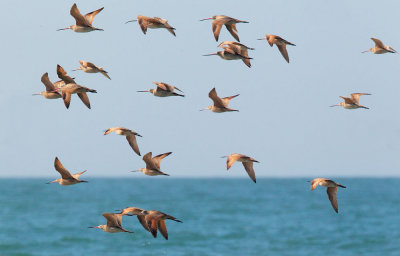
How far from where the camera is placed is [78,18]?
11.3 m

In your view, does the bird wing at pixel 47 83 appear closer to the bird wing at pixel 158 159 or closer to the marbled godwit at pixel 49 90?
the marbled godwit at pixel 49 90

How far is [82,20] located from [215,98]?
2373mm

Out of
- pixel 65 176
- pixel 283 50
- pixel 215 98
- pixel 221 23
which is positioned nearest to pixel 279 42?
pixel 283 50

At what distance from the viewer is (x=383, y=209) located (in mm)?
49219

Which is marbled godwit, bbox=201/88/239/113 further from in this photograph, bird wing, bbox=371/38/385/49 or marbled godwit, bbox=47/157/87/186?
bird wing, bbox=371/38/385/49

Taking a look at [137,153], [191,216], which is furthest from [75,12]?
[191,216]

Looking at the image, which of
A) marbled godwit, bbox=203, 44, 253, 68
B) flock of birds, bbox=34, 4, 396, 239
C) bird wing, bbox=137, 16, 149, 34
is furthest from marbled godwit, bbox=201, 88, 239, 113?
bird wing, bbox=137, 16, 149, 34

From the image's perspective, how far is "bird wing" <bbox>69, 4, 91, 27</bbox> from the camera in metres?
11.2

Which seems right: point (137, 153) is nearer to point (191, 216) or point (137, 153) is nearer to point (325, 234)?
point (325, 234)

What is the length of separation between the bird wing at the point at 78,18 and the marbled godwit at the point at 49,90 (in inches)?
38.4

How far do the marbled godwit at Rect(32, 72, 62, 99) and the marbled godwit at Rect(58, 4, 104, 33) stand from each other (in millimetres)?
880

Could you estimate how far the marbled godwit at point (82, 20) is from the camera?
441 inches

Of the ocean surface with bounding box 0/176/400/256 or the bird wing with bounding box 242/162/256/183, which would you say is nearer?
the bird wing with bounding box 242/162/256/183

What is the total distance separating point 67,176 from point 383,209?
4113 cm
